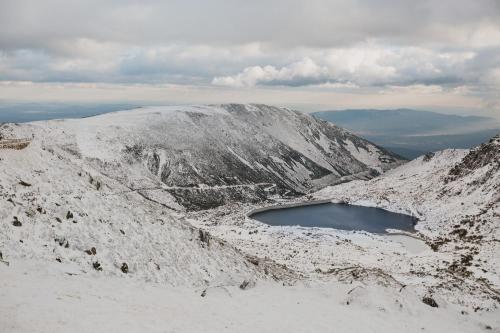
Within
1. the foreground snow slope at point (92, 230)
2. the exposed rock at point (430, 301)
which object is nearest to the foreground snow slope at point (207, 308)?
the exposed rock at point (430, 301)

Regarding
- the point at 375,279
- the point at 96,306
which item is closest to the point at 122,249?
the point at 96,306

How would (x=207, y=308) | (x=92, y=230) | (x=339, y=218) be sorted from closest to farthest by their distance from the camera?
(x=207, y=308), (x=92, y=230), (x=339, y=218)

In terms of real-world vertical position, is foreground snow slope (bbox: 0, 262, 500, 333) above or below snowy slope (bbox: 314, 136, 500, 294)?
above

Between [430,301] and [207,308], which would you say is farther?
[430,301]

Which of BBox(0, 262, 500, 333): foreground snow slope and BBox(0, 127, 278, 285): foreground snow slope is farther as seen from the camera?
BBox(0, 127, 278, 285): foreground snow slope

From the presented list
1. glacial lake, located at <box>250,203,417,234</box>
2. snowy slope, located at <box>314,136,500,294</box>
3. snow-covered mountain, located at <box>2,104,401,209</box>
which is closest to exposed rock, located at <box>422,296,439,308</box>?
snowy slope, located at <box>314,136,500,294</box>

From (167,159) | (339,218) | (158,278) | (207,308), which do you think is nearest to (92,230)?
(158,278)

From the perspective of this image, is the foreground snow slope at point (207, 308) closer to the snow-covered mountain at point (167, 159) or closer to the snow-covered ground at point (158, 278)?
the snow-covered ground at point (158, 278)

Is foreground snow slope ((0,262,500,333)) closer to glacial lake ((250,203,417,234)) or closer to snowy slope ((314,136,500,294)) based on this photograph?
snowy slope ((314,136,500,294))

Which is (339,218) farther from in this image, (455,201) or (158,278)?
(158,278)

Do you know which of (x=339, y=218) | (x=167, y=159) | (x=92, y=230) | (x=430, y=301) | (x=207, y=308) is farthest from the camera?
(x=167, y=159)
